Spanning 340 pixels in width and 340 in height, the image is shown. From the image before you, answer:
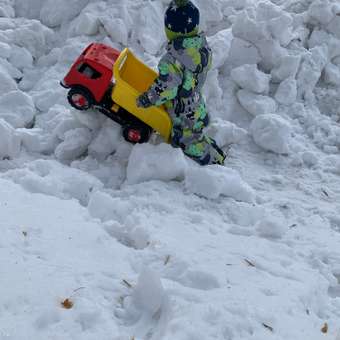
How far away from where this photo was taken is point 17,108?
13.5 ft

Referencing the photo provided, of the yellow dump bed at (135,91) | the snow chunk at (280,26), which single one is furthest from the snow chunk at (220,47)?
the yellow dump bed at (135,91)

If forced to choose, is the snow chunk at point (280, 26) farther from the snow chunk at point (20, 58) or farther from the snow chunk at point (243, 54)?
the snow chunk at point (20, 58)

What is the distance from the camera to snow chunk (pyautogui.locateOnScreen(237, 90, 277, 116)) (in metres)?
4.59

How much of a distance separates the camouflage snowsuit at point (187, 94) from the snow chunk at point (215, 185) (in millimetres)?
318

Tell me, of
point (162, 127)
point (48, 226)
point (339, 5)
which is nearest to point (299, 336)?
point (48, 226)

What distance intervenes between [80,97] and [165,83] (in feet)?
2.10

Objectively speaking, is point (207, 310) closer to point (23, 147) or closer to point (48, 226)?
point (48, 226)

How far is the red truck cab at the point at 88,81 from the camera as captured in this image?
3657 mm

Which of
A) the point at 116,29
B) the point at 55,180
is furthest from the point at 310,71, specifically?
the point at 55,180

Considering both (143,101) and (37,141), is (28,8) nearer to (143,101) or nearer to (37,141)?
(37,141)

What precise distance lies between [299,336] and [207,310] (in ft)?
1.29

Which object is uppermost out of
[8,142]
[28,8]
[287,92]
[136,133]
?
[287,92]

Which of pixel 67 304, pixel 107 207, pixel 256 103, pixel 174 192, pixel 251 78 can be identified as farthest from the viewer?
Result: pixel 251 78

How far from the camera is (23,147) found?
3760 mm
